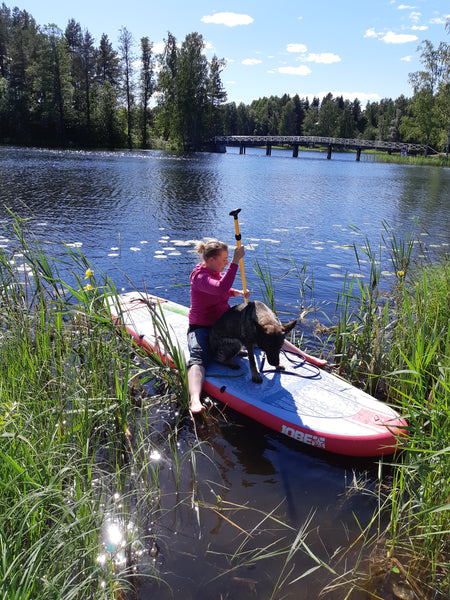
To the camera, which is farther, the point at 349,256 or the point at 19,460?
the point at 349,256

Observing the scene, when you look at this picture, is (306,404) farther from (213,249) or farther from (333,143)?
(333,143)

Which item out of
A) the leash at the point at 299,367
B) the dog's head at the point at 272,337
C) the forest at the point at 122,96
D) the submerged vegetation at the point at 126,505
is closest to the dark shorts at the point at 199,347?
the submerged vegetation at the point at 126,505

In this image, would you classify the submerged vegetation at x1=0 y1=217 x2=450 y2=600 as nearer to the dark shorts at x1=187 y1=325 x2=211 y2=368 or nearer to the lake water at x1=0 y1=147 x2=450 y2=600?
the lake water at x1=0 y1=147 x2=450 y2=600

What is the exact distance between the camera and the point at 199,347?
5281mm

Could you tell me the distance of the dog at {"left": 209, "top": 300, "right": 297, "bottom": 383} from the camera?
15.0ft

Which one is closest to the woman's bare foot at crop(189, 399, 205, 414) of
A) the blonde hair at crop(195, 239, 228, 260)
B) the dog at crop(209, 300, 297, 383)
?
the dog at crop(209, 300, 297, 383)

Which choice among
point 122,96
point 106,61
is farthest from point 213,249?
point 106,61

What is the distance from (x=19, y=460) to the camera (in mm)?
2736

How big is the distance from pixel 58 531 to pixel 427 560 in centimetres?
249

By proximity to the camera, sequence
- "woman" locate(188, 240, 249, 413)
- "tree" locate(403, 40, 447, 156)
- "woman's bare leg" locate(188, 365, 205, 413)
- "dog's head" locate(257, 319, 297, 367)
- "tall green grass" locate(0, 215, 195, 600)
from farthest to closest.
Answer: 1. "tree" locate(403, 40, 447, 156)
2. "woman" locate(188, 240, 249, 413)
3. "woman's bare leg" locate(188, 365, 205, 413)
4. "dog's head" locate(257, 319, 297, 367)
5. "tall green grass" locate(0, 215, 195, 600)

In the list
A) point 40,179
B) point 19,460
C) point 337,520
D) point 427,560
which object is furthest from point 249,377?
point 40,179

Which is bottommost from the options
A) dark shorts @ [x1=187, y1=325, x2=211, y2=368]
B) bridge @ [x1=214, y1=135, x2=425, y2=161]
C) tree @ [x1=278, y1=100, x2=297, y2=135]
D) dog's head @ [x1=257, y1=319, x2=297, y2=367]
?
dark shorts @ [x1=187, y1=325, x2=211, y2=368]

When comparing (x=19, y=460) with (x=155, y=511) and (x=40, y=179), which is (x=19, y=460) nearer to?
(x=155, y=511)

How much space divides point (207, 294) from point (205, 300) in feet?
0.29
